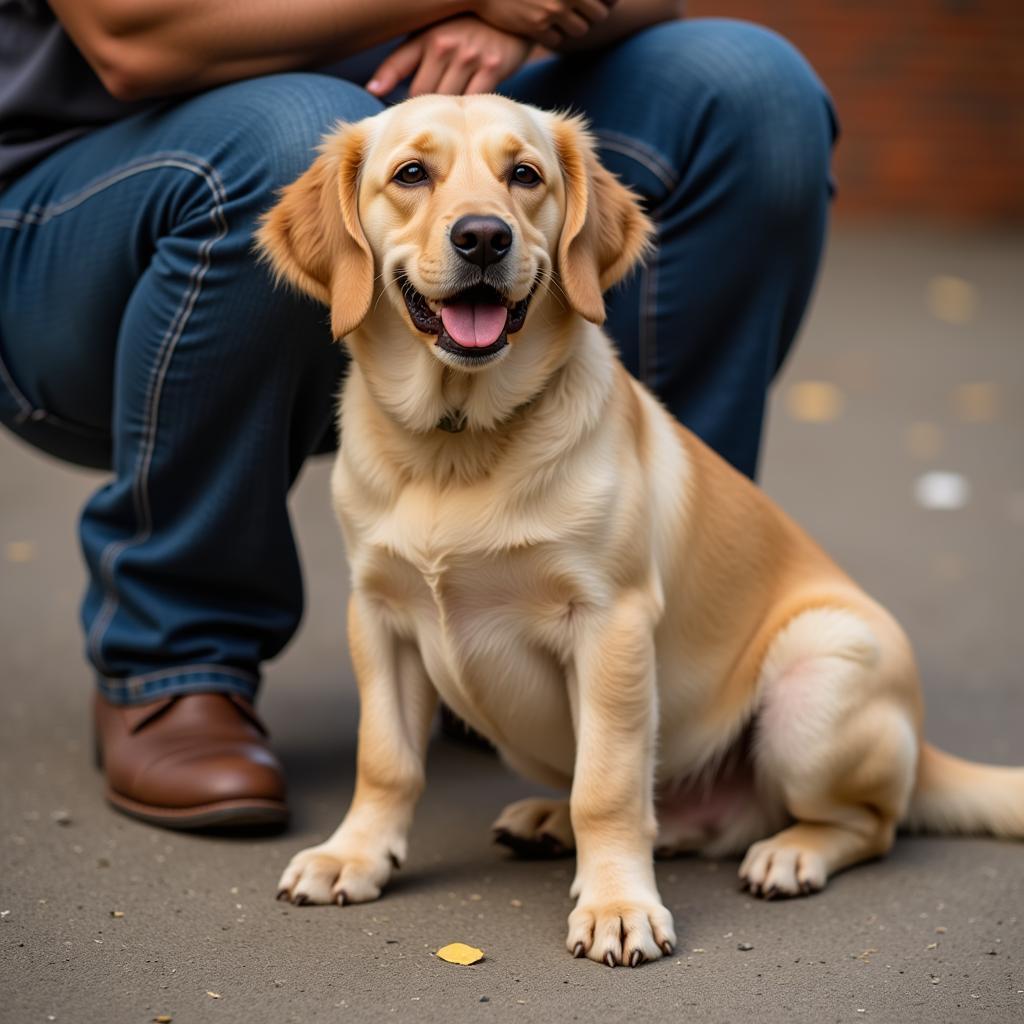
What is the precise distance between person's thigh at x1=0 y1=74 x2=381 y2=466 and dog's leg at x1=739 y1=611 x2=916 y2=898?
1.10m

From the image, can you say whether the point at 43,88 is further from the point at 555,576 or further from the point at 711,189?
the point at 555,576

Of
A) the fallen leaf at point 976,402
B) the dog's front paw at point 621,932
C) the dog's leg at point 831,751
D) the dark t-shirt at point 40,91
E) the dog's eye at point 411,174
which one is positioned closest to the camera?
the dog's front paw at point 621,932

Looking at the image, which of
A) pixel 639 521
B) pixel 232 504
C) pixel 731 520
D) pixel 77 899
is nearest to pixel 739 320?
pixel 731 520

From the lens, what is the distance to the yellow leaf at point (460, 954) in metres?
2.34

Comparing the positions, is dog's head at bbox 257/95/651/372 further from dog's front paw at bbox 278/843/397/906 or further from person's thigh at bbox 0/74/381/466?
dog's front paw at bbox 278/843/397/906

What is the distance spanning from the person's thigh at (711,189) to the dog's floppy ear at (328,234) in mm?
786

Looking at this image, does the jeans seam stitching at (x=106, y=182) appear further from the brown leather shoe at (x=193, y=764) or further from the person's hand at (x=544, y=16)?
the brown leather shoe at (x=193, y=764)

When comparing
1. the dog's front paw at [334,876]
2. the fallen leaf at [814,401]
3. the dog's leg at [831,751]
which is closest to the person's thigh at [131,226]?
the dog's front paw at [334,876]

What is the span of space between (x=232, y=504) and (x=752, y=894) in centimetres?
119

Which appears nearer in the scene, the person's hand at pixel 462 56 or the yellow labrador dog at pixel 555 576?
the yellow labrador dog at pixel 555 576

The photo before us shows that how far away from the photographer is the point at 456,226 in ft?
7.91

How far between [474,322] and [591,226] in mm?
302

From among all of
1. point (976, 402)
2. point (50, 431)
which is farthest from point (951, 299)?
point (50, 431)

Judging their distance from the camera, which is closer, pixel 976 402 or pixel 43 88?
pixel 43 88
